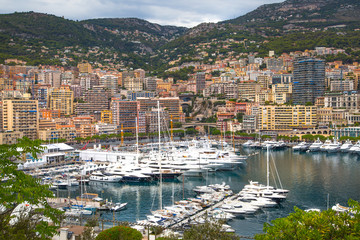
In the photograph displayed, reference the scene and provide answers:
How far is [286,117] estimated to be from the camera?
74.5 m

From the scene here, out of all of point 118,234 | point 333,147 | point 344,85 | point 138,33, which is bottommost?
point 333,147

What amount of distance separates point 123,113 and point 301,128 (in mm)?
31580

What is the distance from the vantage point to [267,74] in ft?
335

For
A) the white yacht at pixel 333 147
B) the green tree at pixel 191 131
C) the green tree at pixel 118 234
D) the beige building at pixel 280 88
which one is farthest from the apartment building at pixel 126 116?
the green tree at pixel 118 234

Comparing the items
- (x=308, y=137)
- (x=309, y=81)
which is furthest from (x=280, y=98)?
(x=308, y=137)

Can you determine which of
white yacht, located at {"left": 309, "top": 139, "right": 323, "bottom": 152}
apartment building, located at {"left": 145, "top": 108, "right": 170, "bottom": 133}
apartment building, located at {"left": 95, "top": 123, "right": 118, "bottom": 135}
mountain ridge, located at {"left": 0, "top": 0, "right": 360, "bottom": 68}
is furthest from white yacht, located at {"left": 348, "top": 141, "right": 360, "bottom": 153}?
mountain ridge, located at {"left": 0, "top": 0, "right": 360, "bottom": 68}

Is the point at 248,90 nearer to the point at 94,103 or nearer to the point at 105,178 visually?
the point at 94,103

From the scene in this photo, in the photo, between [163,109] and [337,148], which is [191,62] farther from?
[337,148]

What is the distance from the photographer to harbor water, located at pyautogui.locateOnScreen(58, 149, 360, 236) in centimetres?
2647

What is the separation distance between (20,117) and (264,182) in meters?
39.2

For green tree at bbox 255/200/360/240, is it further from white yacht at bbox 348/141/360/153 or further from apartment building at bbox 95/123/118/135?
apartment building at bbox 95/123/118/135

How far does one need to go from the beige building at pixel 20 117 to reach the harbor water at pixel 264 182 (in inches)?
1068

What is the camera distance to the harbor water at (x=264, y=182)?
26469mm

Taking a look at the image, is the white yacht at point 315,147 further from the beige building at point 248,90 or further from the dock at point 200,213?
the dock at point 200,213
